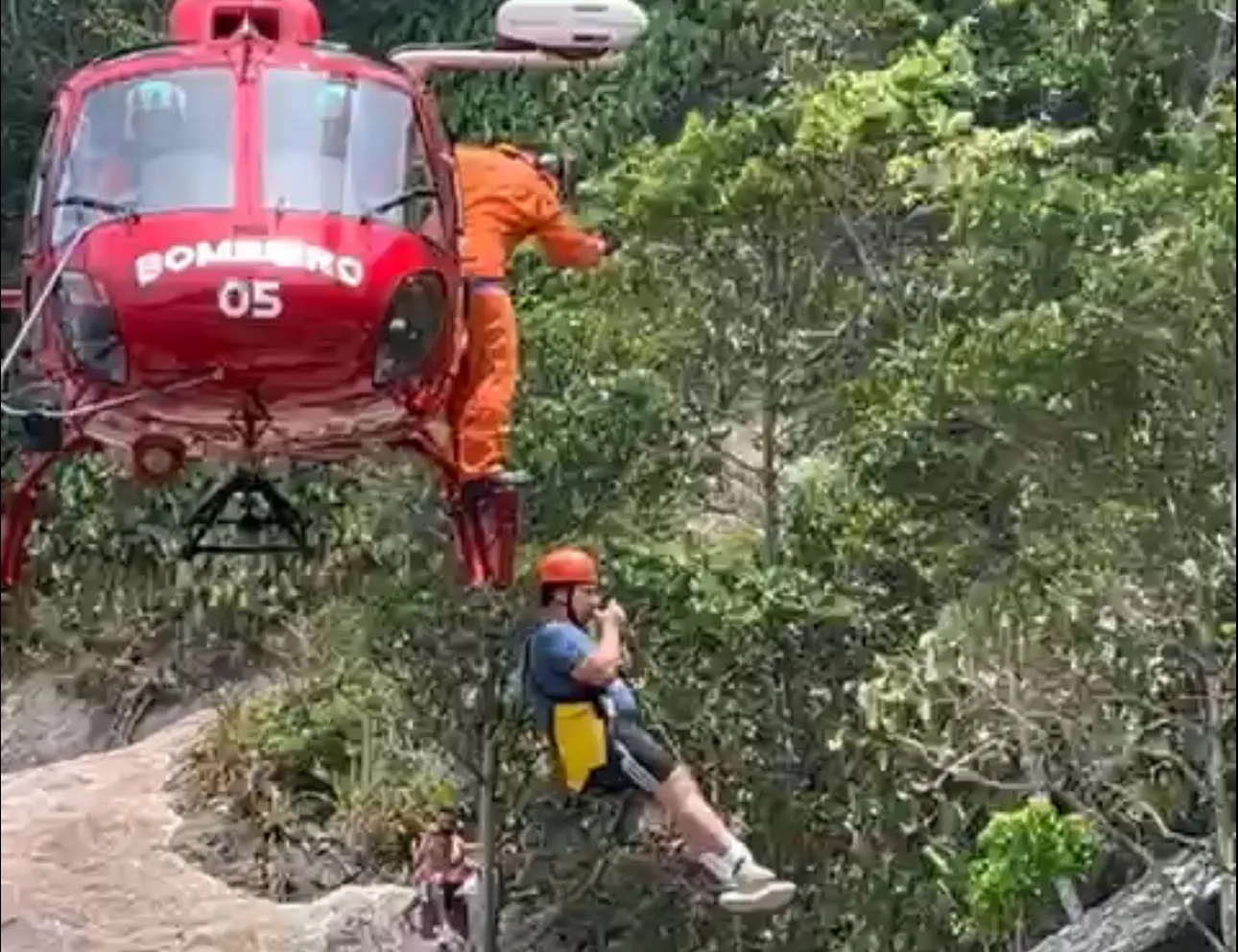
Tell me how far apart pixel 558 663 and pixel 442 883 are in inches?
84.9

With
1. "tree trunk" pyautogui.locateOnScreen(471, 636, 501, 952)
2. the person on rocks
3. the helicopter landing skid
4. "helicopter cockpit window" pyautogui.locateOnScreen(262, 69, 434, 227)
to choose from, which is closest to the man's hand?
the helicopter landing skid

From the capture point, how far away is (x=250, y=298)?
588cm

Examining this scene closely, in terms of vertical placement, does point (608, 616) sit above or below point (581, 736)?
above

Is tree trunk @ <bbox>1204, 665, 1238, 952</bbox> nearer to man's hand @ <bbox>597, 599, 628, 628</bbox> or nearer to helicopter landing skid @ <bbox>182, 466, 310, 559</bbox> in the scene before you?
man's hand @ <bbox>597, 599, 628, 628</bbox>

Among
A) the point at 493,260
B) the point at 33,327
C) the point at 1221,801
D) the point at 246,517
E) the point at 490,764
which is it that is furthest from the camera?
the point at 490,764

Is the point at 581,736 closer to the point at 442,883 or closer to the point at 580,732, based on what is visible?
the point at 580,732

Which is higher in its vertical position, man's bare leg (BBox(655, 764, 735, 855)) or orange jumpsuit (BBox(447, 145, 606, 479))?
orange jumpsuit (BBox(447, 145, 606, 479))

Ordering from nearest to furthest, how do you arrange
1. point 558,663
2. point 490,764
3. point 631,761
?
point 558,663 < point 631,761 < point 490,764

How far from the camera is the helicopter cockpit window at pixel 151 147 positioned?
20.1ft

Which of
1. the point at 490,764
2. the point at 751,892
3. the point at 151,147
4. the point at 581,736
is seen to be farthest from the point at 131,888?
the point at 490,764

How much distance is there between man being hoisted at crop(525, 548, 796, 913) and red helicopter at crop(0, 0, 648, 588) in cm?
44

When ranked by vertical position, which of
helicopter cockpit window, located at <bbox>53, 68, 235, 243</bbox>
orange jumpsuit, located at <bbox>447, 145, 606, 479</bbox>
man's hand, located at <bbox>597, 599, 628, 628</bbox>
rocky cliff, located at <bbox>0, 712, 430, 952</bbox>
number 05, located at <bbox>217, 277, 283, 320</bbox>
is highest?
helicopter cockpit window, located at <bbox>53, 68, 235, 243</bbox>

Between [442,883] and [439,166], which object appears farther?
[442,883]

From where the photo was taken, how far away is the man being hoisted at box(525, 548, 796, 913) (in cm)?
605
